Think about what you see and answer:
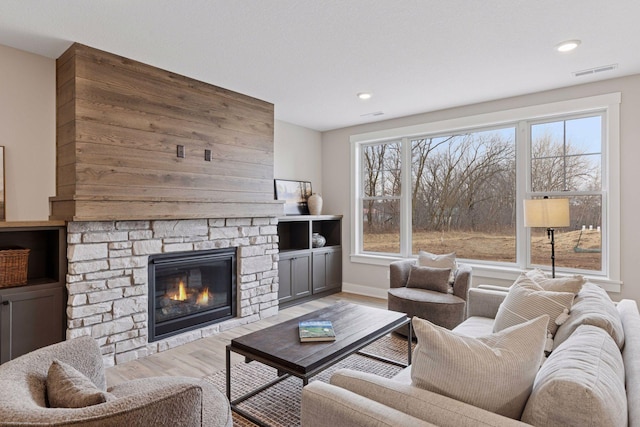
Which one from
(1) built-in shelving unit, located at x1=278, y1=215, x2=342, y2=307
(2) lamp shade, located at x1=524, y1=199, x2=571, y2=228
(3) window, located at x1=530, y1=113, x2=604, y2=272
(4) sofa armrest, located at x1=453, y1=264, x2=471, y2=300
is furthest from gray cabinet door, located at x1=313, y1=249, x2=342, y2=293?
(2) lamp shade, located at x1=524, y1=199, x2=571, y2=228

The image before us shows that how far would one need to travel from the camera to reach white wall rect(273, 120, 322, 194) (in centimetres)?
521

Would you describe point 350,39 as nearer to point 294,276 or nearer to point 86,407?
point 86,407

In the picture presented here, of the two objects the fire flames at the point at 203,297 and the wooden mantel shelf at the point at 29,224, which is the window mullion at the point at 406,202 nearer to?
the fire flames at the point at 203,297

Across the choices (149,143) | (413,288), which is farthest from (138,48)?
(413,288)

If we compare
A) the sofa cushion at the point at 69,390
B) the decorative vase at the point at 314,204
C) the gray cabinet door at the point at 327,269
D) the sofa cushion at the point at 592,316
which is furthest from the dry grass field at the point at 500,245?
the sofa cushion at the point at 69,390

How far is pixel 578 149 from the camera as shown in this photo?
3.90 m

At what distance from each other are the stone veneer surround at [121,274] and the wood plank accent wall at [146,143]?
15 cm

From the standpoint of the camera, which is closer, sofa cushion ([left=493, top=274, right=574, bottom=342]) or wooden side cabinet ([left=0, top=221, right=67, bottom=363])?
sofa cushion ([left=493, top=274, right=574, bottom=342])

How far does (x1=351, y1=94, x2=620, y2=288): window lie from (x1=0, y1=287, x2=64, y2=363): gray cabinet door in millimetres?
3775

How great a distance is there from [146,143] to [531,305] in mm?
3269

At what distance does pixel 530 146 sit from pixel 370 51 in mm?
2401

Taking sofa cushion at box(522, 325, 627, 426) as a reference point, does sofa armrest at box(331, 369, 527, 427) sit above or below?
below

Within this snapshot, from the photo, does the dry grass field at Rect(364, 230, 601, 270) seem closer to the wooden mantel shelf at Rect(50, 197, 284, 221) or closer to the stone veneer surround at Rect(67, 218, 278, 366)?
the wooden mantel shelf at Rect(50, 197, 284, 221)

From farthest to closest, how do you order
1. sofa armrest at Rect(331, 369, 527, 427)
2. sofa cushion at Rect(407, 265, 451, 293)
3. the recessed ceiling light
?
sofa cushion at Rect(407, 265, 451, 293), the recessed ceiling light, sofa armrest at Rect(331, 369, 527, 427)
